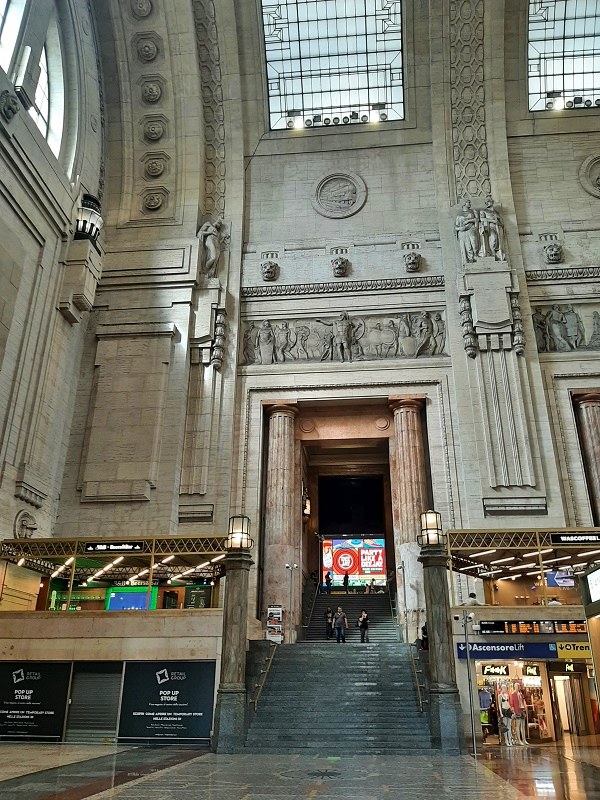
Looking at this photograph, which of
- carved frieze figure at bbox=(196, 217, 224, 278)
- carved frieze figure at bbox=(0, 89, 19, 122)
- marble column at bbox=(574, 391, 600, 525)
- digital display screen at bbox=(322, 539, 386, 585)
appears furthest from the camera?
digital display screen at bbox=(322, 539, 386, 585)

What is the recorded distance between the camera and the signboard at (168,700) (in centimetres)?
1141

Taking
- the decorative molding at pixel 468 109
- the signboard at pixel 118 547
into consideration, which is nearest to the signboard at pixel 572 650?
the signboard at pixel 118 547

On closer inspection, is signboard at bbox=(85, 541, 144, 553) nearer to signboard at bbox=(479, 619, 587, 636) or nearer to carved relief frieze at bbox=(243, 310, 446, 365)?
carved relief frieze at bbox=(243, 310, 446, 365)

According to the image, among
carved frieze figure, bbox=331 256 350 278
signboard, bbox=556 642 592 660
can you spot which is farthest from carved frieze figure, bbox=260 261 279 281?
signboard, bbox=556 642 592 660

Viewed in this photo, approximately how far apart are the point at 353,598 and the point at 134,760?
13652 millimetres

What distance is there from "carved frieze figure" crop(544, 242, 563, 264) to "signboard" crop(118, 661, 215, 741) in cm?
1552

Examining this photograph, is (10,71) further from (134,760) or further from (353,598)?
(353,598)

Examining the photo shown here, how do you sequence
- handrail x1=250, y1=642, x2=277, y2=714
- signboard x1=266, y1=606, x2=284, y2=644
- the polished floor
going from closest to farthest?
1. the polished floor
2. handrail x1=250, y1=642, x2=277, y2=714
3. signboard x1=266, y1=606, x2=284, y2=644

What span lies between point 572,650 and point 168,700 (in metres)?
7.43

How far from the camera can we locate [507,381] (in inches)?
723

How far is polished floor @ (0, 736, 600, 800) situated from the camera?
19.6ft

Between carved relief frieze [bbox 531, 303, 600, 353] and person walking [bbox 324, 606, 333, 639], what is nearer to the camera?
person walking [bbox 324, 606, 333, 639]

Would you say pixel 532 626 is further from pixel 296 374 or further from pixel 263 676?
pixel 296 374

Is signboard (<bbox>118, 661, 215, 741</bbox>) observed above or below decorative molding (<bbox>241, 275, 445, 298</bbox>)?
below
